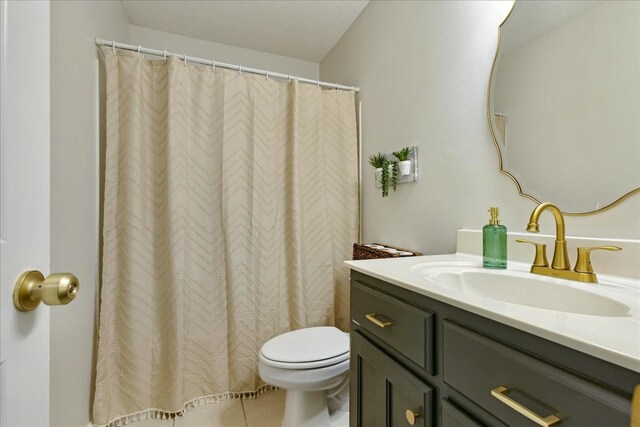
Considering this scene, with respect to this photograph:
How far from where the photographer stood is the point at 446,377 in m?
0.64

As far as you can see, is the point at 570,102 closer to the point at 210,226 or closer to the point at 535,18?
the point at 535,18

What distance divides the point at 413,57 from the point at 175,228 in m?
1.51

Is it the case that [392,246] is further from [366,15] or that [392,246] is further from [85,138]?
[85,138]

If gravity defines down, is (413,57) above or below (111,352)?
above

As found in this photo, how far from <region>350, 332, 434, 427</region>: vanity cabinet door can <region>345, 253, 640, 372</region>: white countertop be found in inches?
8.7

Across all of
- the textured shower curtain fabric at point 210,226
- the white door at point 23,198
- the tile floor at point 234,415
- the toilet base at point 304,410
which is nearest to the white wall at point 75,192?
the textured shower curtain fabric at point 210,226

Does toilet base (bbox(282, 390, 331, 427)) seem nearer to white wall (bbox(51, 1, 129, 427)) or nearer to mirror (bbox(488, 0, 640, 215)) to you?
white wall (bbox(51, 1, 129, 427))

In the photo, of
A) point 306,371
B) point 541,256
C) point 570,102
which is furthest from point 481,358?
point 306,371

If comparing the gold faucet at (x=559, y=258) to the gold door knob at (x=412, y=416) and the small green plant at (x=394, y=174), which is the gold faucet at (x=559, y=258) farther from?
the small green plant at (x=394, y=174)

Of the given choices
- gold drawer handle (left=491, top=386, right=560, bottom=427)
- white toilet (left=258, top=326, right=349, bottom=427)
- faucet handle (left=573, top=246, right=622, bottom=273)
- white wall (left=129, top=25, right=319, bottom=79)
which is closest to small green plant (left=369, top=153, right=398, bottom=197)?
white toilet (left=258, top=326, right=349, bottom=427)

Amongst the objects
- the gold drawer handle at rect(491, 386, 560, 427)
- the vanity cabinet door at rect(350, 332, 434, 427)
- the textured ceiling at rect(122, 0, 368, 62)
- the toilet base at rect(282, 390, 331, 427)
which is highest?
the textured ceiling at rect(122, 0, 368, 62)

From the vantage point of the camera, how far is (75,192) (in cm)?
129

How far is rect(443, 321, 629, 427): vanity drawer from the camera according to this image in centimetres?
40

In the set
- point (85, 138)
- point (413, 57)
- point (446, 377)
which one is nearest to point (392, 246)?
point (413, 57)
